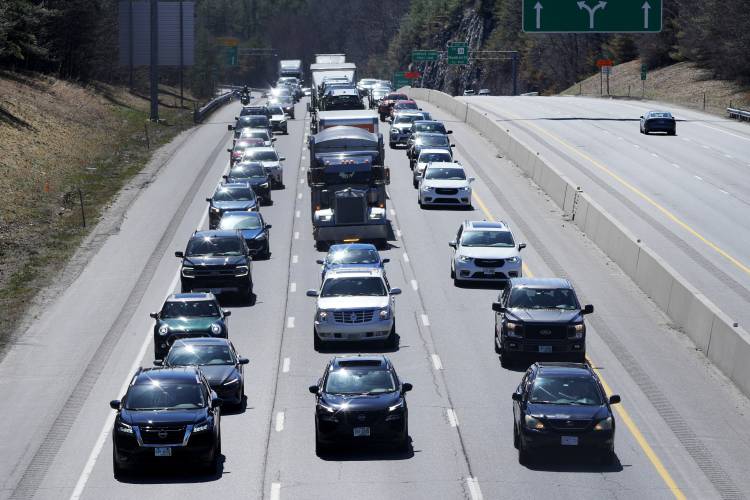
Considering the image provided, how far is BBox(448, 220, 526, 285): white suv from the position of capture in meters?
35.6

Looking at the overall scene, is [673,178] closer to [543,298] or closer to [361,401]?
[543,298]

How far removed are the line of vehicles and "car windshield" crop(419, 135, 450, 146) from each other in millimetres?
7429

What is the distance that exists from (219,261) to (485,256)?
7.18m

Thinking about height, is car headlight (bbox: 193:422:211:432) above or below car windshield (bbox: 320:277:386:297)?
below

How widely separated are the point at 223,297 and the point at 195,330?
6706mm

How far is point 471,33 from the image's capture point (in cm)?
18300

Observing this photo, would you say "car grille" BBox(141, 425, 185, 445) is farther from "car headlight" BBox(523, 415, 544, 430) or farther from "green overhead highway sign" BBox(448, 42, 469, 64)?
"green overhead highway sign" BBox(448, 42, 469, 64)

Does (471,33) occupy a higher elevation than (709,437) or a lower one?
higher

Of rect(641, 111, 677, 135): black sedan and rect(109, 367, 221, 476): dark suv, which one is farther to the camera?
rect(641, 111, 677, 135): black sedan

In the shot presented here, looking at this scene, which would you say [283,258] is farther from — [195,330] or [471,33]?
[471,33]

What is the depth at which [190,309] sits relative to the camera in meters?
28.8

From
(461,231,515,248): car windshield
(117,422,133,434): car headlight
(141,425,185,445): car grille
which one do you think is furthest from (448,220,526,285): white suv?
(117,422,133,434): car headlight

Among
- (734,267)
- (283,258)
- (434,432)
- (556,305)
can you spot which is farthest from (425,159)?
(434,432)

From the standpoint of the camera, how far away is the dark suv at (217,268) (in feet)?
112
